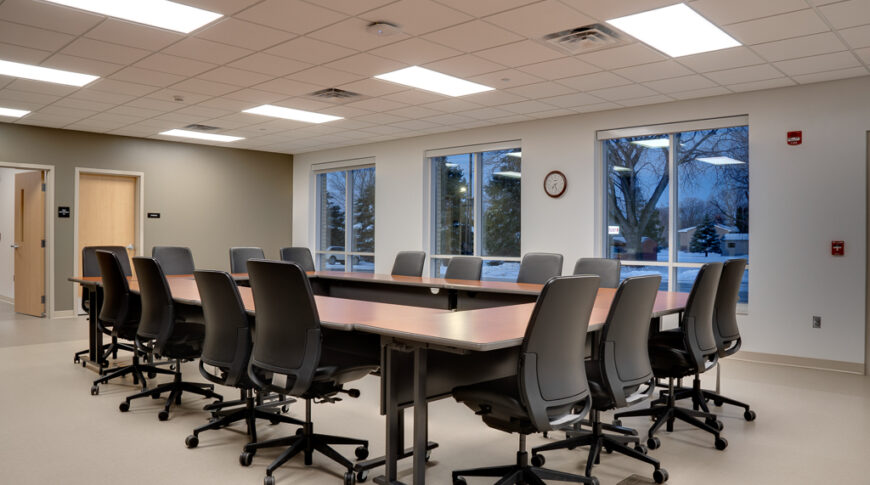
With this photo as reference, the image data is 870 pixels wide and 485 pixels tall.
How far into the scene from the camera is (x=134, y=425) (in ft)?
12.1

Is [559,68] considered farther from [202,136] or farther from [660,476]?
[202,136]

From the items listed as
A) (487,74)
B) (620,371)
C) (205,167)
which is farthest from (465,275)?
(205,167)

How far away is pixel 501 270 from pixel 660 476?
5.37m

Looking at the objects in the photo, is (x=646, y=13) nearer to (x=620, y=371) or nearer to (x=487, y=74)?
(x=487, y=74)

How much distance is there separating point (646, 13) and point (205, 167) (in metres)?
7.67

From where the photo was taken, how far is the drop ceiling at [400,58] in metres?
3.86

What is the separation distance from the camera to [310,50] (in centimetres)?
466

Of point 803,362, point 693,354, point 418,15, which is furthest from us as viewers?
point 803,362

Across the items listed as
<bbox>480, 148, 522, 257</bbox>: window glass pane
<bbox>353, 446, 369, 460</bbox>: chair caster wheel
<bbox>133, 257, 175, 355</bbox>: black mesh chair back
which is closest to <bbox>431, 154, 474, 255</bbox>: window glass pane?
<bbox>480, 148, 522, 257</bbox>: window glass pane

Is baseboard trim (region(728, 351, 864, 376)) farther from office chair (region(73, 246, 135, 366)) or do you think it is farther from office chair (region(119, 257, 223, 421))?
office chair (region(73, 246, 135, 366))

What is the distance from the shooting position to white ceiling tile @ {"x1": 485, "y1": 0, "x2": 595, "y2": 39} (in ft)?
12.5

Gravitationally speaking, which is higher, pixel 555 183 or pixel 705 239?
pixel 555 183

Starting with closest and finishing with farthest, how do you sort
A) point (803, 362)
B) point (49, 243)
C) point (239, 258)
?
point (803, 362) → point (239, 258) → point (49, 243)

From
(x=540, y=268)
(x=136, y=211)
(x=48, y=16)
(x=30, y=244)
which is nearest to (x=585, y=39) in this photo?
(x=540, y=268)
